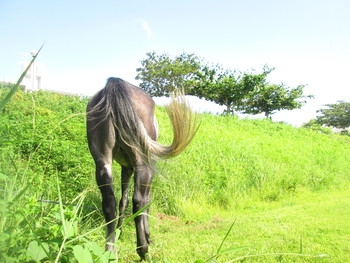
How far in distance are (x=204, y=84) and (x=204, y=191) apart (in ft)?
58.9

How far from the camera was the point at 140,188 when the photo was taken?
2547 mm

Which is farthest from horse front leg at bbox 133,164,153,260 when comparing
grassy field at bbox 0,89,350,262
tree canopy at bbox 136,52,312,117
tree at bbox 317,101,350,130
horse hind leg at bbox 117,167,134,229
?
tree at bbox 317,101,350,130

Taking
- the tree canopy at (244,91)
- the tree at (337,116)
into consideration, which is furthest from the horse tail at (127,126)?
the tree at (337,116)

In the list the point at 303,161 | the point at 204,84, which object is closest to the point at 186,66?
the point at 204,84

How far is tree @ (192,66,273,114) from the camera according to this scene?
22.0m

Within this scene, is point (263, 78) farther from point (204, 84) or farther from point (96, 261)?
point (96, 261)

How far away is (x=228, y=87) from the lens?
72.9 ft

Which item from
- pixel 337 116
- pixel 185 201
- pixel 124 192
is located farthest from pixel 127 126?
pixel 337 116

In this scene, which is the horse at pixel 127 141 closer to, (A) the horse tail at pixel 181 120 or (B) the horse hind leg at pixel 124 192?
(A) the horse tail at pixel 181 120

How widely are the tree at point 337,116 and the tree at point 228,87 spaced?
49.0 ft

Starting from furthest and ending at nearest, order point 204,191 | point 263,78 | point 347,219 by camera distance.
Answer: point 263,78 → point 204,191 → point 347,219

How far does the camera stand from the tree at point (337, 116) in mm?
32656

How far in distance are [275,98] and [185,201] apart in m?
20.0

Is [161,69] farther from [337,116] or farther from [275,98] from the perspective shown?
[337,116]
